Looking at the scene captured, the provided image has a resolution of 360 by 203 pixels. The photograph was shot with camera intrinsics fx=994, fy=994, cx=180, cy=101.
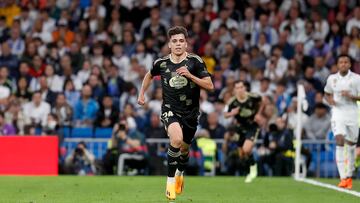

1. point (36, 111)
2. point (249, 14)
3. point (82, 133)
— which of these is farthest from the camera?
point (249, 14)

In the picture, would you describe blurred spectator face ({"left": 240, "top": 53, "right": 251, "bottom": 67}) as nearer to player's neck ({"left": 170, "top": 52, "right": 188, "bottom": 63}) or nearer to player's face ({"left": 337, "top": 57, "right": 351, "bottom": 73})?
player's face ({"left": 337, "top": 57, "right": 351, "bottom": 73})

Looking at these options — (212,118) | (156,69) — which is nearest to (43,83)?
(212,118)

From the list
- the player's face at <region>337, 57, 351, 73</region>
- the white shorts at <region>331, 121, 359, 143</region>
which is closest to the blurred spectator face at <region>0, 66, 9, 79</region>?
the white shorts at <region>331, 121, 359, 143</region>

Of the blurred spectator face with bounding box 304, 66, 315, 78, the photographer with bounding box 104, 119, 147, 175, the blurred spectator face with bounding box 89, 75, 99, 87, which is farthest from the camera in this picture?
the blurred spectator face with bounding box 89, 75, 99, 87

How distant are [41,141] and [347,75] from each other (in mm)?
8153

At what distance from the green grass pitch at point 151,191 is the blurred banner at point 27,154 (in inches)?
104

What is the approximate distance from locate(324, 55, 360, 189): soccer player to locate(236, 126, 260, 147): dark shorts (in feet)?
8.92

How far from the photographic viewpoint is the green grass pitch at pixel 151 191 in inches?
583

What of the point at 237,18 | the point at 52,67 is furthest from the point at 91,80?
the point at 237,18

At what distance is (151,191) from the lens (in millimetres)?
16734

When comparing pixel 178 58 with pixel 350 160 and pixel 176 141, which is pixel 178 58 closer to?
pixel 176 141

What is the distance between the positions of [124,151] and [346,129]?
23.8 feet

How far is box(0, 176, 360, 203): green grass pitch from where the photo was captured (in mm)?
14807

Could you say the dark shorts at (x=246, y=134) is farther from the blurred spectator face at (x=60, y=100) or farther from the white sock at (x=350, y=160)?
the blurred spectator face at (x=60, y=100)
